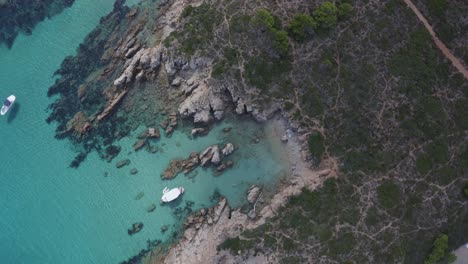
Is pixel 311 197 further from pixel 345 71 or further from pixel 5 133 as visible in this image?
pixel 5 133

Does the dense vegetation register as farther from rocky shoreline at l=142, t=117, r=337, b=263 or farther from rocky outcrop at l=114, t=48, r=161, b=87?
rocky outcrop at l=114, t=48, r=161, b=87

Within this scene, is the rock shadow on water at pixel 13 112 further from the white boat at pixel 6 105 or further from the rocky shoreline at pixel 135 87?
the rocky shoreline at pixel 135 87

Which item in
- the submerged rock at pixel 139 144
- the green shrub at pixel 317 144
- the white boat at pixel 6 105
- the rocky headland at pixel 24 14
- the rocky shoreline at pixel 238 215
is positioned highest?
the rocky headland at pixel 24 14

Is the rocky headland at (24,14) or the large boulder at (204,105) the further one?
the rocky headland at (24,14)

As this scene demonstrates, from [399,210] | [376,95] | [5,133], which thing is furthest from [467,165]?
[5,133]

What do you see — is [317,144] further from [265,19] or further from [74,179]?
[74,179]

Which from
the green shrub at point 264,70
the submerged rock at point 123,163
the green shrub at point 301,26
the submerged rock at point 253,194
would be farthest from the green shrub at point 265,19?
the submerged rock at point 123,163

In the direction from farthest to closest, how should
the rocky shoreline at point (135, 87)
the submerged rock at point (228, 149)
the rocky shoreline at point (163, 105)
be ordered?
the rocky shoreline at point (135, 87)
the submerged rock at point (228, 149)
the rocky shoreline at point (163, 105)
